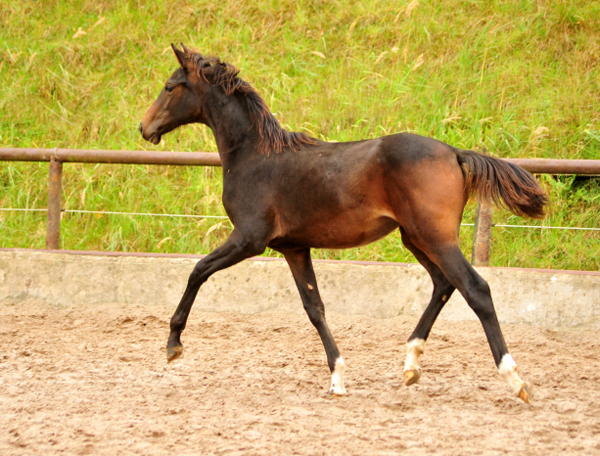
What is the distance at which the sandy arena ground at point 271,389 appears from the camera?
2.53 metres

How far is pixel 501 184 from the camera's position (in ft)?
10.6

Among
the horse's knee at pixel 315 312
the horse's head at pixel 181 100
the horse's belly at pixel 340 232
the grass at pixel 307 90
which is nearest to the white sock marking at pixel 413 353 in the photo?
the horse's knee at pixel 315 312

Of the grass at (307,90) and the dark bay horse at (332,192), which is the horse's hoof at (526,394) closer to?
the dark bay horse at (332,192)

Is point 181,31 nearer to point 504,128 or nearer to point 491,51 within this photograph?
point 491,51

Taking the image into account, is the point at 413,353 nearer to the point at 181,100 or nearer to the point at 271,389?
the point at 271,389

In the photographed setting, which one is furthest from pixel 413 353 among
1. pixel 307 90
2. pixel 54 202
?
pixel 307 90

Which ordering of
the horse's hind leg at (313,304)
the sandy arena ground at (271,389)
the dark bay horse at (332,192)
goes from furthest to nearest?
1. the horse's hind leg at (313,304)
2. the dark bay horse at (332,192)
3. the sandy arena ground at (271,389)

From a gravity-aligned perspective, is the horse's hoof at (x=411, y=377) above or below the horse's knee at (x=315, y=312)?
below

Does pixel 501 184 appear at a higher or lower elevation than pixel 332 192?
higher

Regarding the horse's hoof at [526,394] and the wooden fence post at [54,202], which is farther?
the wooden fence post at [54,202]

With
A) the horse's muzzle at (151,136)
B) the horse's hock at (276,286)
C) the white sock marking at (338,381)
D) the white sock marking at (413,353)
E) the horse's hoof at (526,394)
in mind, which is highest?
the horse's muzzle at (151,136)

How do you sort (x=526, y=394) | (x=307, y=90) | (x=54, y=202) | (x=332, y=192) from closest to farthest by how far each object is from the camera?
(x=526, y=394) < (x=332, y=192) < (x=54, y=202) < (x=307, y=90)

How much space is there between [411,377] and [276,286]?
202cm

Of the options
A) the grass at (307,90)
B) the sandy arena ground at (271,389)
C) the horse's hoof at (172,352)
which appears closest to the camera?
the sandy arena ground at (271,389)
